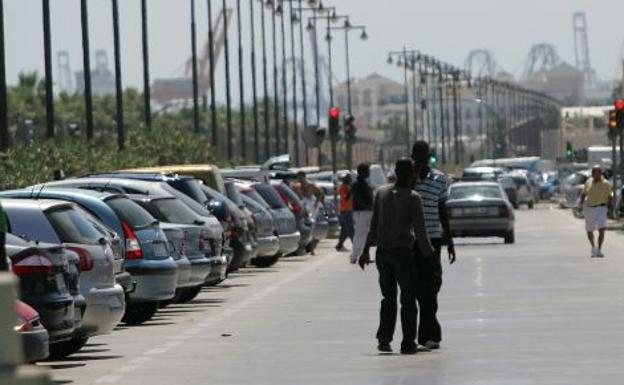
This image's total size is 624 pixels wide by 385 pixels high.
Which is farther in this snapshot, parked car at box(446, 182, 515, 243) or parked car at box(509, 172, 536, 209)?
parked car at box(509, 172, 536, 209)

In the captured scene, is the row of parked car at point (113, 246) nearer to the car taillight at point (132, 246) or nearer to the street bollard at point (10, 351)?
the car taillight at point (132, 246)

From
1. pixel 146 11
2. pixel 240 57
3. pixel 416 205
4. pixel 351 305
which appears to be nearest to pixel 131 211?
pixel 351 305

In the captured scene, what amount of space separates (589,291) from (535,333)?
8.42 m

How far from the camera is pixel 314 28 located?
116 m

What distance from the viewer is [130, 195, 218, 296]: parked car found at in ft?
94.4

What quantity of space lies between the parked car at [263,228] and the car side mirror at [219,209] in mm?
4817

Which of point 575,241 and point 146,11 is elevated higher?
point 146,11

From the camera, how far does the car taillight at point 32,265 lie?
A: 60.8 ft

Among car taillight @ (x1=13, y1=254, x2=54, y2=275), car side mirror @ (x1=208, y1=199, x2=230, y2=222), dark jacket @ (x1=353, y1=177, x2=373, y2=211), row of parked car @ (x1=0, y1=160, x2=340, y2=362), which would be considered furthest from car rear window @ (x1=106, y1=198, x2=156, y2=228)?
dark jacket @ (x1=353, y1=177, x2=373, y2=211)

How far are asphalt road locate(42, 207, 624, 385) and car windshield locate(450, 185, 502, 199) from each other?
54.6 ft

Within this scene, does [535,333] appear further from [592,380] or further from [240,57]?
[240,57]

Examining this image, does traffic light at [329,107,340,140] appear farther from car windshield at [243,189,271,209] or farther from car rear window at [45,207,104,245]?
car rear window at [45,207,104,245]

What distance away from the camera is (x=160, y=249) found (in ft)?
84.4

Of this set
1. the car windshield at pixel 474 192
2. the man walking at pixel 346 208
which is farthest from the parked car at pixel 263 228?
the car windshield at pixel 474 192
